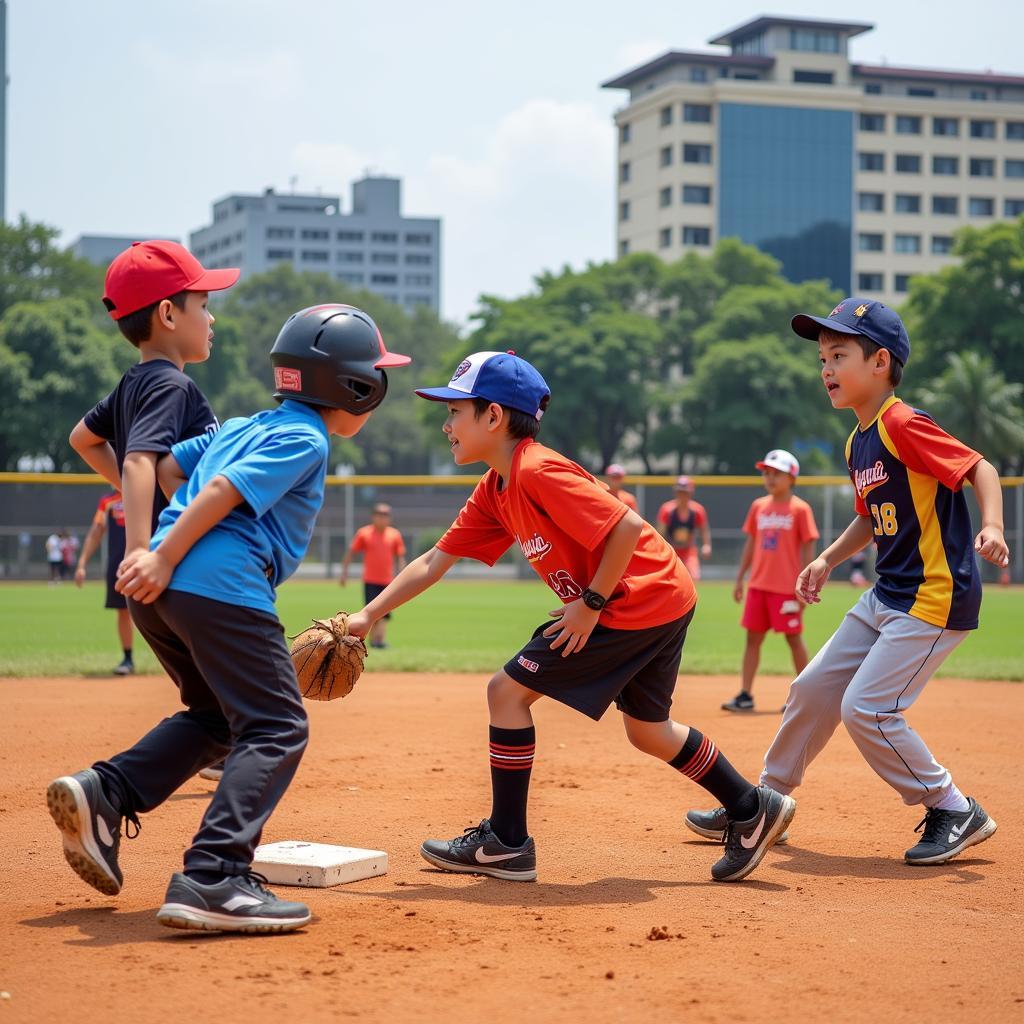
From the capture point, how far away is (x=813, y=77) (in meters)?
95.2

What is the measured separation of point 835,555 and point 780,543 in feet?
16.5

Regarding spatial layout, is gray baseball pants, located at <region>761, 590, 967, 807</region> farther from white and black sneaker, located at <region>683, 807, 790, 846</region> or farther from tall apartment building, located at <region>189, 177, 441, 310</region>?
tall apartment building, located at <region>189, 177, 441, 310</region>

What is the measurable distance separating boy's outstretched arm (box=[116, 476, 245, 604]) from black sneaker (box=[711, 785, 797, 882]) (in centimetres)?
232

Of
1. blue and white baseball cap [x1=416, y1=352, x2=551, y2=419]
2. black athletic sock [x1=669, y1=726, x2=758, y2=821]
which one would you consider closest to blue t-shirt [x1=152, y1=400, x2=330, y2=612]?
blue and white baseball cap [x1=416, y1=352, x2=551, y2=419]

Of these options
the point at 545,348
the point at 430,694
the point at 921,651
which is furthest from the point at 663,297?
the point at 921,651

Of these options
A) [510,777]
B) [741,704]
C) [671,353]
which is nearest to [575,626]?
[510,777]

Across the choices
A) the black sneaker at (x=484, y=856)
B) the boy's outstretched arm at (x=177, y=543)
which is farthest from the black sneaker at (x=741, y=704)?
the boy's outstretched arm at (x=177, y=543)

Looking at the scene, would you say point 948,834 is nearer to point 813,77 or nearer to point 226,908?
point 226,908

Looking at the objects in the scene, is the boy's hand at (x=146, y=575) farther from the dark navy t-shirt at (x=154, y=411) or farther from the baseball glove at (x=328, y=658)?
the baseball glove at (x=328, y=658)

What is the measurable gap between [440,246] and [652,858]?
166m

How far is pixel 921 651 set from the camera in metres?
5.35

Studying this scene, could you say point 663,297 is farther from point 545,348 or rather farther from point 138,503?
point 138,503

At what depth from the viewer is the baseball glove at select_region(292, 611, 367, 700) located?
4859mm

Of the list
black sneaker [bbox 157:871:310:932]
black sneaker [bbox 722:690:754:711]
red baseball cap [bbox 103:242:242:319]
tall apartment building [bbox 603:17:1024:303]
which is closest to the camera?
black sneaker [bbox 157:871:310:932]
